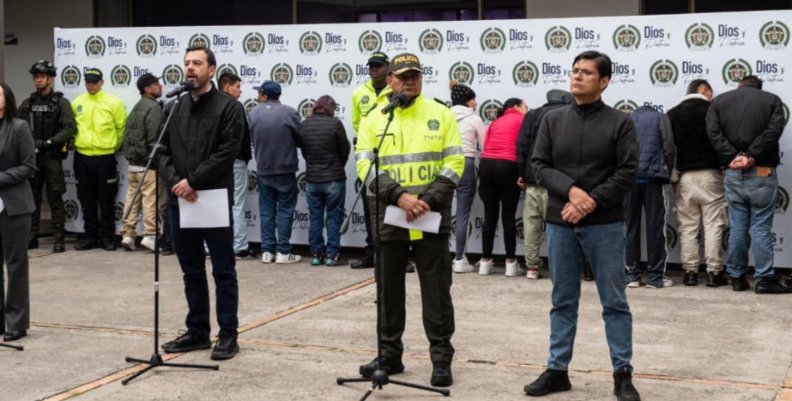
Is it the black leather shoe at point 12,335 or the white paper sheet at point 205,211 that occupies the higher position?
the white paper sheet at point 205,211

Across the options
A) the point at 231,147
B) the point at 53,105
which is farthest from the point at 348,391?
the point at 53,105

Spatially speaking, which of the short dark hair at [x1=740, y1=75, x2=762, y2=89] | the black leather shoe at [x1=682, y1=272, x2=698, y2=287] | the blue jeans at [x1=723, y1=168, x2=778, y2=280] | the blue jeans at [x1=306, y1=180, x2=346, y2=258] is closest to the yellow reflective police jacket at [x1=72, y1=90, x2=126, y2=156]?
the blue jeans at [x1=306, y1=180, x2=346, y2=258]

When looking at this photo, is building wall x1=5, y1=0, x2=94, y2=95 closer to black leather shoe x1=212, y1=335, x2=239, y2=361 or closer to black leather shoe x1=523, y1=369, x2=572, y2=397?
black leather shoe x1=212, y1=335, x2=239, y2=361

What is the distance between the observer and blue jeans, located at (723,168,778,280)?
1054cm

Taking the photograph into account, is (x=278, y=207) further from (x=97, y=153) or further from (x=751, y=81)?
(x=751, y=81)

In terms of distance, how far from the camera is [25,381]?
280 inches

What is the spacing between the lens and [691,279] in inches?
436

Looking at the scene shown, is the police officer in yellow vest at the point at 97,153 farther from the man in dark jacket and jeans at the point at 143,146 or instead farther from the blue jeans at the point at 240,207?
the blue jeans at the point at 240,207

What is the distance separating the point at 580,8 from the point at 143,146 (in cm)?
581

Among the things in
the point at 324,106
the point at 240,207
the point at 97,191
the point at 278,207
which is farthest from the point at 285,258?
the point at 97,191

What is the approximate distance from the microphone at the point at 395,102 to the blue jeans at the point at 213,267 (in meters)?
1.71

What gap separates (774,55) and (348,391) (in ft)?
21.3

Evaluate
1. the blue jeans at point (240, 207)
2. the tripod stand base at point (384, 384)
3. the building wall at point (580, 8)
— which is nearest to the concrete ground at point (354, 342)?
the tripod stand base at point (384, 384)

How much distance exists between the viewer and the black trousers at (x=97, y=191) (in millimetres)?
13609
